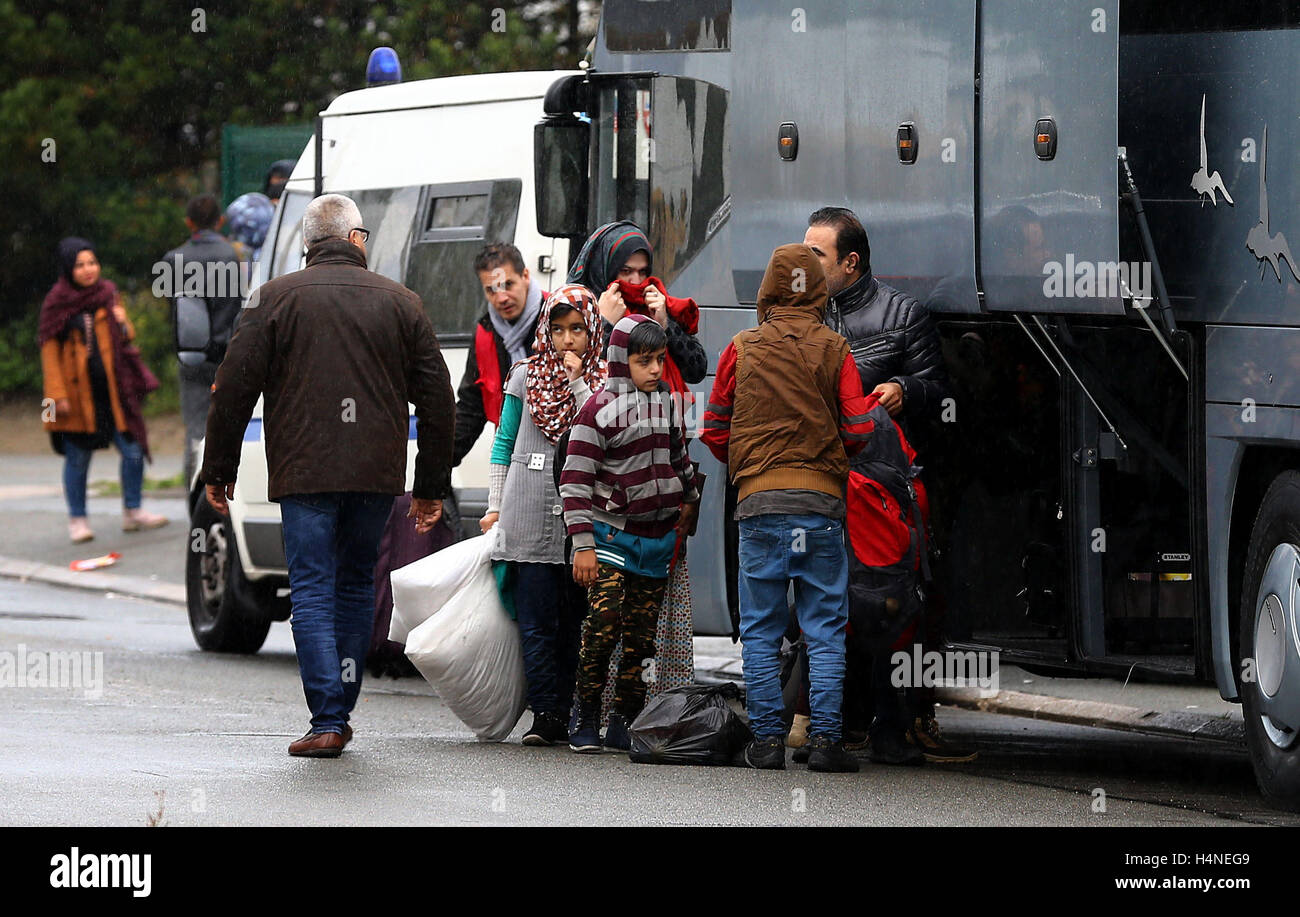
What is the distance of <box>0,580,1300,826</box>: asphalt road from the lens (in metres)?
7.13

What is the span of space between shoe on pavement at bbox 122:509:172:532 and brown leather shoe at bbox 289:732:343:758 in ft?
33.5

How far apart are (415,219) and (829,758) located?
180 inches

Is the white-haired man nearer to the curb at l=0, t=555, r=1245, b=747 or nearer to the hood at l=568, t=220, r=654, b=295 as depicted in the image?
the hood at l=568, t=220, r=654, b=295

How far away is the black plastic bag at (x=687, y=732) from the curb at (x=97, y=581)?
780cm

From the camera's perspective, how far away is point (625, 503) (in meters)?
8.63

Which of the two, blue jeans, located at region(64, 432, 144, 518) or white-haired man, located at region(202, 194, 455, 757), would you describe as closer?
white-haired man, located at region(202, 194, 455, 757)

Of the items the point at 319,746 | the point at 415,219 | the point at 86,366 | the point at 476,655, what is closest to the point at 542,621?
the point at 476,655

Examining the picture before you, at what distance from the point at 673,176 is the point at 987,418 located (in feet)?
6.11

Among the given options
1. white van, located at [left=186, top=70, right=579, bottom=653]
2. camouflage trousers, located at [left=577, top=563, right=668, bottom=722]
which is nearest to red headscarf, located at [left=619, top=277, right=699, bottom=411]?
camouflage trousers, located at [left=577, top=563, right=668, bottom=722]

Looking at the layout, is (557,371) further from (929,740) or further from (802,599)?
(929,740)

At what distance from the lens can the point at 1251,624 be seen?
24.8 feet

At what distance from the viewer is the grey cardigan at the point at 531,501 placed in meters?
8.98
